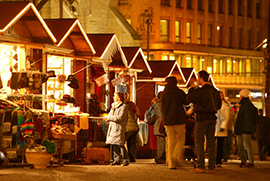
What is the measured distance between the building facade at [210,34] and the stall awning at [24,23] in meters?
43.0

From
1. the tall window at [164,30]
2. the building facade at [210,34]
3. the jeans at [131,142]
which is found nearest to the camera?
the jeans at [131,142]

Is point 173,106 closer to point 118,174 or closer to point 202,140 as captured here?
point 202,140

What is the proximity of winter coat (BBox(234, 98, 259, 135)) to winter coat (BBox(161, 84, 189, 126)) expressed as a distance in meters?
2.13

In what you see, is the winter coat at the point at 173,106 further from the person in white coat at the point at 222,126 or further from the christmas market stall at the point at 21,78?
the christmas market stall at the point at 21,78

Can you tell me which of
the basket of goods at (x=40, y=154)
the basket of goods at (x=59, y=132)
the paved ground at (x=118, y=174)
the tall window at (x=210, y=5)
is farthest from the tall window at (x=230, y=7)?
the basket of goods at (x=40, y=154)

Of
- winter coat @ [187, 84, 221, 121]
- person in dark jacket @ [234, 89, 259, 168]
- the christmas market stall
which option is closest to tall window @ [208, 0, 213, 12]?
person in dark jacket @ [234, 89, 259, 168]

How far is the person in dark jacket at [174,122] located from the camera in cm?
1296

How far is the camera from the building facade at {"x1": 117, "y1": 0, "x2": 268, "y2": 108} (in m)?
59.6

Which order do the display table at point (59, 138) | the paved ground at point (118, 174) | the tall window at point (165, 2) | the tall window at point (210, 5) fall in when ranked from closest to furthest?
the paved ground at point (118, 174) → the display table at point (59, 138) → the tall window at point (165, 2) → the tall window at point (210, 5)

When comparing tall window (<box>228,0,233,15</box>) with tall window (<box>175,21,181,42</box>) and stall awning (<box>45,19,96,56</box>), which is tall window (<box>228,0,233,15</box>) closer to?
tall window (<box>175,21,181,42</box>)

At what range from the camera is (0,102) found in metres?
13.1

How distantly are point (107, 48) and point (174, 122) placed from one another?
199 inches

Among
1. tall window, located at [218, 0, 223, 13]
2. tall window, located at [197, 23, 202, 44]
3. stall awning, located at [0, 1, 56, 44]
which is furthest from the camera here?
tall window, located at [218, 0, 223, 13]

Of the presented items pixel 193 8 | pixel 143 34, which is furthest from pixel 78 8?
pixel 193 8
